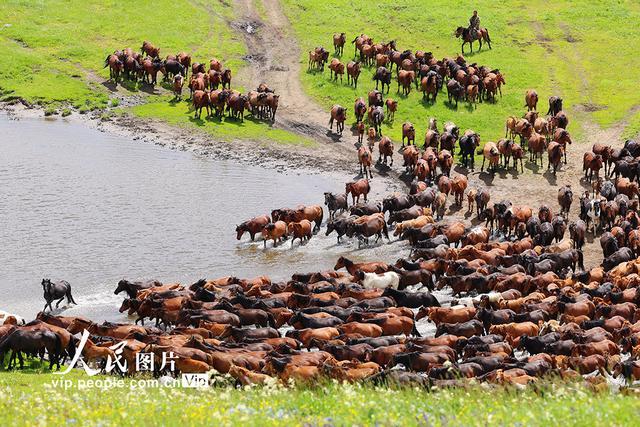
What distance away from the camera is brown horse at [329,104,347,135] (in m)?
49.4

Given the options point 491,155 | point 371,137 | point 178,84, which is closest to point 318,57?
point 178,84

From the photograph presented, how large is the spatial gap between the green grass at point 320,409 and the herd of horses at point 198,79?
3599cm

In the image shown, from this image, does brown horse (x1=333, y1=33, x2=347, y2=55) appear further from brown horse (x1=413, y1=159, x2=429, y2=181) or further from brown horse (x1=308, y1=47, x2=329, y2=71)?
brown horse (x1=413, y1=159, x2=429, y2=181)

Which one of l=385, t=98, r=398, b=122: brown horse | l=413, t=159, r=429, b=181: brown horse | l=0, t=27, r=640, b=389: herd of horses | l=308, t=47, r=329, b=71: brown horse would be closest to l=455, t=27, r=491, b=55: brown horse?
l=308, t=47, r=329, b=71: brown horse

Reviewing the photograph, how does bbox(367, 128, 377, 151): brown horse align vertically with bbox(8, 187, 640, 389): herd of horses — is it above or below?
above

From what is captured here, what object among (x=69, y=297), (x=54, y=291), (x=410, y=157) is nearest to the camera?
(x=54, y=291)

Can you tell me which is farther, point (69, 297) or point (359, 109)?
point (359, 109)

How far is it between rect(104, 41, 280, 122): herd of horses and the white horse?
21731mm

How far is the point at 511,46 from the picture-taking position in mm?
63188

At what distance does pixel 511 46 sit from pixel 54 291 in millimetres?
41785

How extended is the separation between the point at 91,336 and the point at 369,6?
4968cm

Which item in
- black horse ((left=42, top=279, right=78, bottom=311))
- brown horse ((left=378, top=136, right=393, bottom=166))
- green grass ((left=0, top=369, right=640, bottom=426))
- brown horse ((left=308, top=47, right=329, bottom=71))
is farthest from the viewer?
brown horse ((left=308, top=47, right=329, bottom=71))

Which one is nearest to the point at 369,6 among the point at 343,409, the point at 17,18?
the point at 17,18

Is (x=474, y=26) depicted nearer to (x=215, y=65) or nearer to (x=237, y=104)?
(x=215, y=65)
